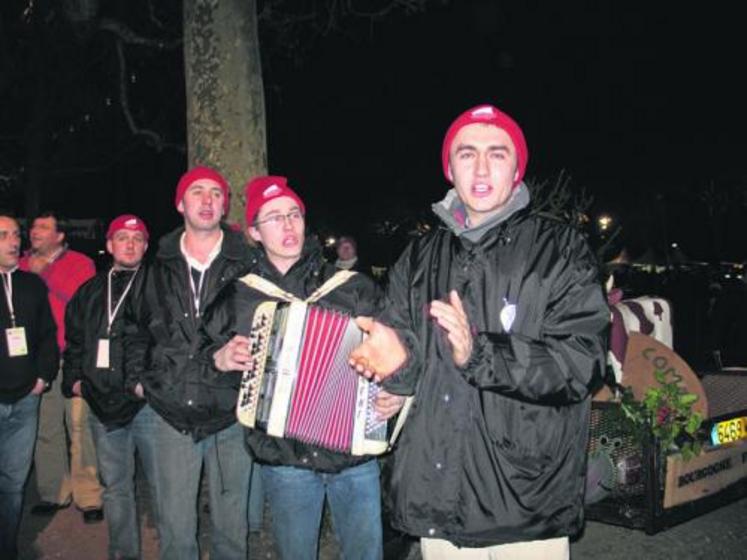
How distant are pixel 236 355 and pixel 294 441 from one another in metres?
0.50

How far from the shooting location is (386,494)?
2.62m

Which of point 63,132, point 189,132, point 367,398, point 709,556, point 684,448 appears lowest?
point 709,556

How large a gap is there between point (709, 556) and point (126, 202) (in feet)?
119

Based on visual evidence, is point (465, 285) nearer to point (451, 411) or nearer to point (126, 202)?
point (451, 411)

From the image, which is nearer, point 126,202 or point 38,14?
point 38,14

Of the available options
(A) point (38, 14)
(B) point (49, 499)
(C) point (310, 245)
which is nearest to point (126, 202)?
(A) point (38, 14)

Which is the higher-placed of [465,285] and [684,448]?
[465,285]

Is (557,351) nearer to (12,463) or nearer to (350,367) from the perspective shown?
(350,367)

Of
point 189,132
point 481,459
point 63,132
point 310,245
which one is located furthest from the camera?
point 63,132

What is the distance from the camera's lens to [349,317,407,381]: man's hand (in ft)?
7.86

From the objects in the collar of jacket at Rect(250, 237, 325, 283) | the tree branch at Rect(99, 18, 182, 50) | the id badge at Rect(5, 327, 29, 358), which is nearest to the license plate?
the collar of jacket at Rect(250, 237, 325, 283)

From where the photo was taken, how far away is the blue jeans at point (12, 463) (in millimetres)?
4316

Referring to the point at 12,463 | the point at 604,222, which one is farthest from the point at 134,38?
Answer: the point at 604,222

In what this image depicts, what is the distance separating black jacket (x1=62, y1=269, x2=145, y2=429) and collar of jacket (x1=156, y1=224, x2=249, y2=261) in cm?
47
